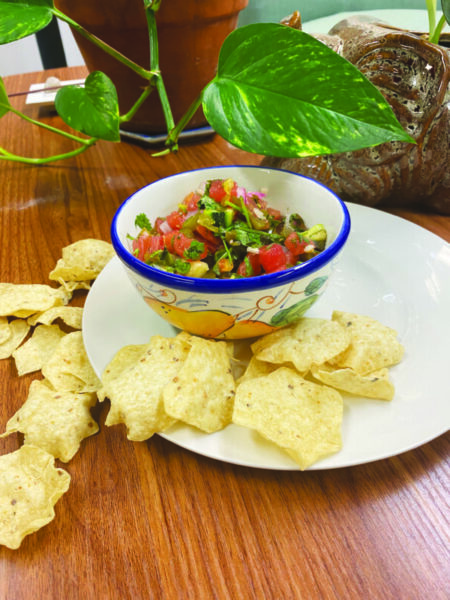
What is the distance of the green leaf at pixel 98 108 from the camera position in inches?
42.9

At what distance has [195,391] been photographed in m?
0.70

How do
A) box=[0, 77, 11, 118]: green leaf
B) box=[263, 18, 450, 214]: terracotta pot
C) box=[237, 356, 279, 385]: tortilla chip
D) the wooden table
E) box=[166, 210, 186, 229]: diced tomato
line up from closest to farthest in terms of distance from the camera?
the wooden table
box=[237, 356, 279, 385]: tortilla chip
box=[166, 210, 186, 229]: diced tomato
box=[263, 18, 450, 214]: terracotta pot
box=[0, 77, 11, 118]: green leaf

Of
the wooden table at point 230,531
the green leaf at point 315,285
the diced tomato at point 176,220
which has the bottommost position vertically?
the wooden table at point 230,531

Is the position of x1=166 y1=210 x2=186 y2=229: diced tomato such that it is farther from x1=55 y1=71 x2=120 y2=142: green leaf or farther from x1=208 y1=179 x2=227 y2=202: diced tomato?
x1=55 y1=71 x2=120 y2=142: green leaf

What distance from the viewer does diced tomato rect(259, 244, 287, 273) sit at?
0.79 metres

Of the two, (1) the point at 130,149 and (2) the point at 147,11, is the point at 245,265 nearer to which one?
(2) the point at 147,11

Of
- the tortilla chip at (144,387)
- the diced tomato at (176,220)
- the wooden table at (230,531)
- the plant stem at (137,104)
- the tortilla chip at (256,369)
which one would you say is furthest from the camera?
the plant stem at (137,104)

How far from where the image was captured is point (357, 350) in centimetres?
79

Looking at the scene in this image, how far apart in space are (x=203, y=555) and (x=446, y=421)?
0.37 meters

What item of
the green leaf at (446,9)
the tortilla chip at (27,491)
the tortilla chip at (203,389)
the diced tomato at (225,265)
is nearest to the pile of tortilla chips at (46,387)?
the tortilla chip at (27,491)

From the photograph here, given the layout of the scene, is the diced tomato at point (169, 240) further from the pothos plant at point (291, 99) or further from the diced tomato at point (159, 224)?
the pothos plant at point (291, 99)

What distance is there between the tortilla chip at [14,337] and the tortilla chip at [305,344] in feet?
1.58

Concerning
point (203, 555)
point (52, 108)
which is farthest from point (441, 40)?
point (52, 108)

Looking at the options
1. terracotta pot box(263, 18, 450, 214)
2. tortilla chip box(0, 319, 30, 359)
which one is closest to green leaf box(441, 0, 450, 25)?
terracotta pot box(263, 18, 450, 214)
